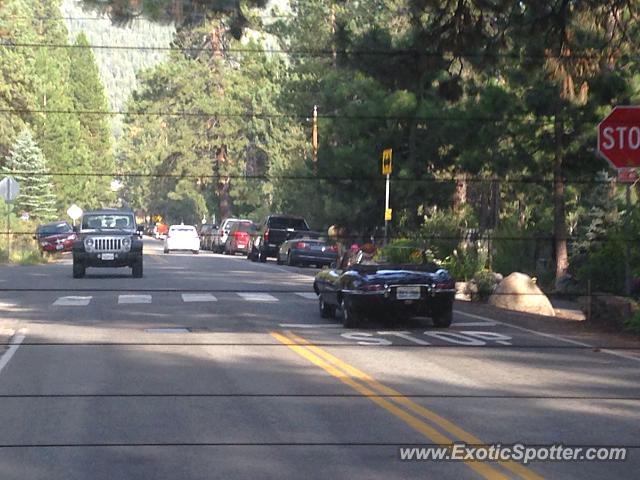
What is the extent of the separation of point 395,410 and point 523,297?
1349 cm

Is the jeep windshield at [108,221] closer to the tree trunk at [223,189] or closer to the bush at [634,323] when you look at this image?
the bush at [634,323]

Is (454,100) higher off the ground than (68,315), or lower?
higher

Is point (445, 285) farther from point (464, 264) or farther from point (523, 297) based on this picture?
point (464, 264)

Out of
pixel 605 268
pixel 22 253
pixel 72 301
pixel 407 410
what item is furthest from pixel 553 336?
pixel 22 253

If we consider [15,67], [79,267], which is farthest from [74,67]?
[79,267]

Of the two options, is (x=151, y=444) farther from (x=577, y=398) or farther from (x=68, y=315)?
(x=68, y=315)

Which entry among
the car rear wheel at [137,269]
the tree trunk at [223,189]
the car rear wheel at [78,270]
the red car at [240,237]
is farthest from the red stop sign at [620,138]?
the tree trunk at [223,189]

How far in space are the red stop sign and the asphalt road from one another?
2815mm

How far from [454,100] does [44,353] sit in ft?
24.0

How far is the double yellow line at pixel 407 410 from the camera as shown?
9.35m

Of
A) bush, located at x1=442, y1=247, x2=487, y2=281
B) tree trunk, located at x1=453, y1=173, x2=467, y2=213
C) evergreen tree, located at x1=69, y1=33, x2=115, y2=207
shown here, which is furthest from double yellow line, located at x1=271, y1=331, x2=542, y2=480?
evergreen tree, located at x1=69, y1=33, x2=115, y2=207

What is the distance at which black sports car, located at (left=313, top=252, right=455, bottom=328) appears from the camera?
20172mm

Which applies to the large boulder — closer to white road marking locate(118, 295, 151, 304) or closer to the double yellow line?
white road marking locate(118, 295, 151, 304)

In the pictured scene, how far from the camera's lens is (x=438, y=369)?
15.3m
